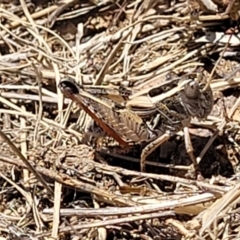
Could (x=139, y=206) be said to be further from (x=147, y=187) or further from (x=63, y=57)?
(x=63, y=57)

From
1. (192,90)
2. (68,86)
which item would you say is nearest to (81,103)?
(68,86)

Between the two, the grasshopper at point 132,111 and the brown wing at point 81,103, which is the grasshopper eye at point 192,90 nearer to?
the grasshopper at point 132,111

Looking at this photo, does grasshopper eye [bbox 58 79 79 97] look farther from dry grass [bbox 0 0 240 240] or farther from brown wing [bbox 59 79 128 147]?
dry grass [bbox 0 0 240 240]

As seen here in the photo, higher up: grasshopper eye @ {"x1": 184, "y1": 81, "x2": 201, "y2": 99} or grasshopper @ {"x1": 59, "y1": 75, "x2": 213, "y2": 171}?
grasshopper eye @ {"x1": 184, "y1": 81, "x2": 201, "y2": 99}

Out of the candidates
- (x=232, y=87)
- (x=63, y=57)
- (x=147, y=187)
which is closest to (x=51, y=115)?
(x=63, y=57)

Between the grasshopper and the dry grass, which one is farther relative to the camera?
the grasshopper

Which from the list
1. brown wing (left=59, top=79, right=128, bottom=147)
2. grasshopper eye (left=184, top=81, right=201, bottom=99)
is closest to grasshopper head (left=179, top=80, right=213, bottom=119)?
grasshopper eye (left=184, top=81, right=201, bottom=99)

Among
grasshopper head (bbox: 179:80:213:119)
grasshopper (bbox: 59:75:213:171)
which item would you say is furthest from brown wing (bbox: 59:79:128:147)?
grasshopper head (bbox: 179:80:213:119)
